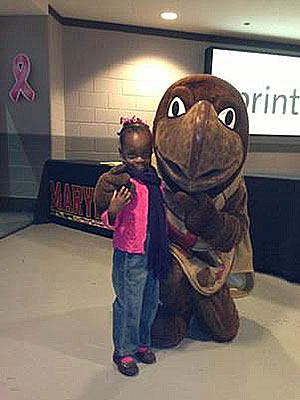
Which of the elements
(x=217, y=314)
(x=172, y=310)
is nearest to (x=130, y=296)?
(x=172, y=310)

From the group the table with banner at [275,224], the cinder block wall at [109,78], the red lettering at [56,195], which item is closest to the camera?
the table with banner at [275,224]

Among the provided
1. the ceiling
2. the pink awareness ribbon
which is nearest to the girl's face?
the ceiling

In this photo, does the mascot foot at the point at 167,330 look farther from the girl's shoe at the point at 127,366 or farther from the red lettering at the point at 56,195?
the red lettering at the point at 56,195

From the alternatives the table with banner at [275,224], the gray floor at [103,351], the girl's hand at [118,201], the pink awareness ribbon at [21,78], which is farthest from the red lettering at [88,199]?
the girl's hand at [118,201]

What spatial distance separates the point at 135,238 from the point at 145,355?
1.56 feet

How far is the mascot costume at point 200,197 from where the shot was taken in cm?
142

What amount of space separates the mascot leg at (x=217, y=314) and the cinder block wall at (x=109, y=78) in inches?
127

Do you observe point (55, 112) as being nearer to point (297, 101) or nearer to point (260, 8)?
point (260, 8)

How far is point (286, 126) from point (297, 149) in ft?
1.18

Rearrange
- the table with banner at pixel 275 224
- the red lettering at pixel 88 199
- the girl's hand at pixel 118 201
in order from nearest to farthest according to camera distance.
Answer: the girl's hand at pixel 118 201 < the table with banner at pixel 275 224 < the red lettering at pixel 88 199

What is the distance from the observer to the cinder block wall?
436 centimetres

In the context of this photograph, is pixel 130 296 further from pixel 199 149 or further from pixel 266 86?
pixel 266 86

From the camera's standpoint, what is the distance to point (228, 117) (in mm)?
1528

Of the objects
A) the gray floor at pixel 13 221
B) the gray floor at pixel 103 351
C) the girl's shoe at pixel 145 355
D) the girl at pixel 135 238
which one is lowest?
the gray floor at pixel 13 221
